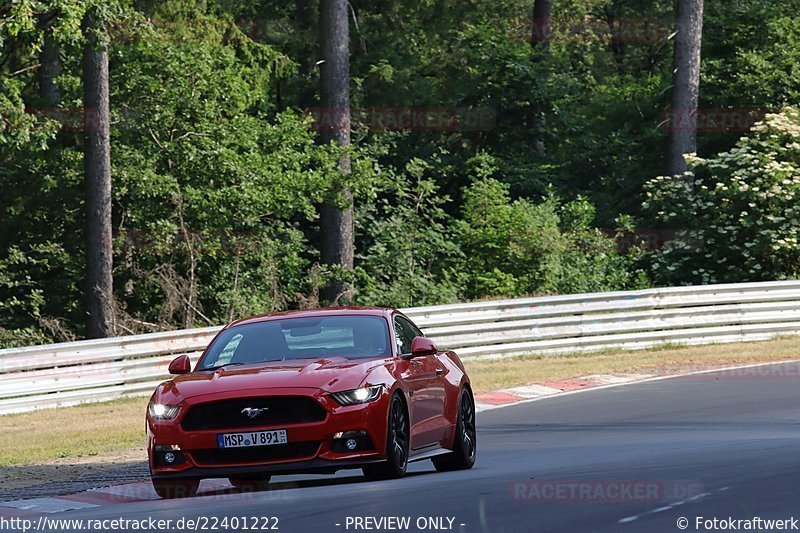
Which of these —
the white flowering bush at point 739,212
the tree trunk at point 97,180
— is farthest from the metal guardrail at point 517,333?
the tree trunk at point 97,180

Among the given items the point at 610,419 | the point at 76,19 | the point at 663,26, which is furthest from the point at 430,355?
the point at 663,26

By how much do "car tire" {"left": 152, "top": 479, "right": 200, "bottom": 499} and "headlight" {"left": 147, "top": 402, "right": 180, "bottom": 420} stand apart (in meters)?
0.54

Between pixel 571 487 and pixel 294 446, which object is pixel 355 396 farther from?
pixel 571 487

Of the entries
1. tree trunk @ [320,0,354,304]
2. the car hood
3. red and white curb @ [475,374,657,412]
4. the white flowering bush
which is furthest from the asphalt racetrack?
tree trunk @ [320,0,354,304]

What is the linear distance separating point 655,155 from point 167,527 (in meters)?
32.6

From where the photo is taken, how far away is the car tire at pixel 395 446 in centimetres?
1172

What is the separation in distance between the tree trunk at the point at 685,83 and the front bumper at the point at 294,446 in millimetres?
25635

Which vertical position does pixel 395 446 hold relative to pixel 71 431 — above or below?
above

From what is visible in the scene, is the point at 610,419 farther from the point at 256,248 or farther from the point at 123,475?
the point at 256,248

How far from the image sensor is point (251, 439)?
11477 mm

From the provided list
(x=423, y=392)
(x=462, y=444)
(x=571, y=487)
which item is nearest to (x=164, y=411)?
(x=423, y=392)

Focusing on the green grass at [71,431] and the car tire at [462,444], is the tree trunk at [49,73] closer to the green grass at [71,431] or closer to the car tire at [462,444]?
the green grass at [71,431]

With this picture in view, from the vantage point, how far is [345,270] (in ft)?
108

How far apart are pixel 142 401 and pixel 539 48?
77.0ft
